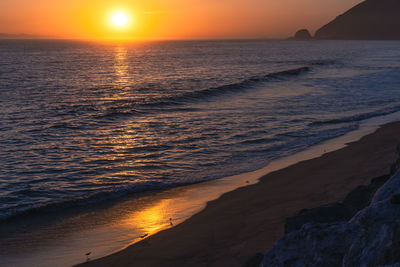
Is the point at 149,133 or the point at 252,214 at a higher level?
the point at 149,133

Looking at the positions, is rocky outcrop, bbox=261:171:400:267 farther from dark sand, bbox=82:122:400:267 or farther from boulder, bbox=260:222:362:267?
dark sand, bbox=82:122:400:267

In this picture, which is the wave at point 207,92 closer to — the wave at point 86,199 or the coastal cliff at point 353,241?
the wave at point 86,199

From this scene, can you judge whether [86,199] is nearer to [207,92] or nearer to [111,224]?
[111,224]

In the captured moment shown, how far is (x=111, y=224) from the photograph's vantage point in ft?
27.4

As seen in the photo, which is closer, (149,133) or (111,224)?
(111,224)

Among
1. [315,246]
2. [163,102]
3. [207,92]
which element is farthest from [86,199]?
[207,92]

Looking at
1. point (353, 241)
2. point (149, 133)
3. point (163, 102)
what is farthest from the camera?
point (163, 102)

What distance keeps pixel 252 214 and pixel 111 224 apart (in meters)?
2.99

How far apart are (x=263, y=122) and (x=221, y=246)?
12.7m

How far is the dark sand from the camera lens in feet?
21.5

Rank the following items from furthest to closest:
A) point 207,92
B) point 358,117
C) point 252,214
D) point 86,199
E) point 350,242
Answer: point 207,92 < point 358,117 < point 86,199 < point 252,214 < point 350,242

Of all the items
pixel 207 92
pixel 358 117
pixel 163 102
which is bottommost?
pixel 358 117

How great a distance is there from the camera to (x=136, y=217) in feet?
28.5

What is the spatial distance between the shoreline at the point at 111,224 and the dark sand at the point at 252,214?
33cm
